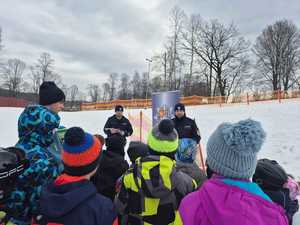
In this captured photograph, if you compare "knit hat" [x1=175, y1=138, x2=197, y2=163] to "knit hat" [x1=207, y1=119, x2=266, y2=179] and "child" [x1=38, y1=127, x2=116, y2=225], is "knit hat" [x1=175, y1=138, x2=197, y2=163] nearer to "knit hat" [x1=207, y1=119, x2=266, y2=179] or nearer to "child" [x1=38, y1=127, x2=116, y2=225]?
"child" [x1=38, y1=127, x2=116, y2=225]

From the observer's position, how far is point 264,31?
50.8 metres

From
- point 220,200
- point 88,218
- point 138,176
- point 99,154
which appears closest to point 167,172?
point 138,176

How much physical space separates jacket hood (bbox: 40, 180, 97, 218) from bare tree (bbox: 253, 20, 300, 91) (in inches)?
1961

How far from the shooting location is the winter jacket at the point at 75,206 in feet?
6.23

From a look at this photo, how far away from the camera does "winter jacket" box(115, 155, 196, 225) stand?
242cm

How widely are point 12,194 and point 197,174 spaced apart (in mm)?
1737

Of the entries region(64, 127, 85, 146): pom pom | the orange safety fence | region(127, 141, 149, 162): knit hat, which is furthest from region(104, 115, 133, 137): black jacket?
the orange safety fence

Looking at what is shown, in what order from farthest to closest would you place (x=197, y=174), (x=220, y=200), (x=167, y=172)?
(x=197, y=174)
(x=167, y=172)
(x=220, y=200)

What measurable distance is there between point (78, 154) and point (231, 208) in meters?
1.05

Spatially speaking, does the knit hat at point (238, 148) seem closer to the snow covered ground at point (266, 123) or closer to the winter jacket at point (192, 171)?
the winter jacket at point (192, 171)

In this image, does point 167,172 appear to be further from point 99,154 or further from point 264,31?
point 264,31

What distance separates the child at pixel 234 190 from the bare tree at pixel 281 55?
49.8m

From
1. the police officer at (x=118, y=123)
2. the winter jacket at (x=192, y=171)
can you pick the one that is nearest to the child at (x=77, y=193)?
the winter jacket at (x=192, y=171)

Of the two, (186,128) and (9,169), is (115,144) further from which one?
(186,128)
